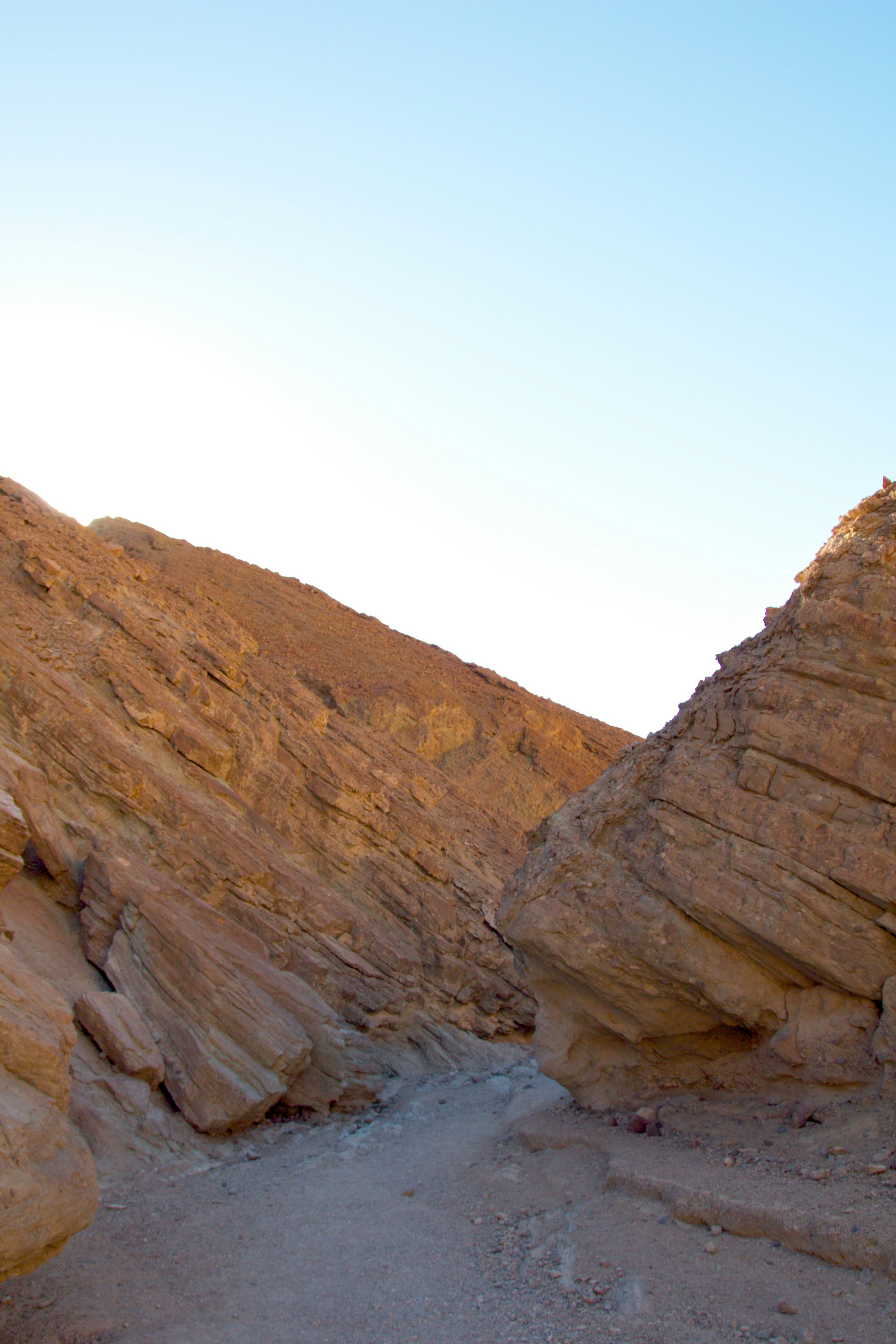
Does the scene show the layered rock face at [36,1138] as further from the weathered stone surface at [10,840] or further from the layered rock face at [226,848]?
the layered rock face at [226,848]

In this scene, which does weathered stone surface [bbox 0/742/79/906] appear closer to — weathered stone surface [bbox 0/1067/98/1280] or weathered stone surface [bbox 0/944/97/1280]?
weathered stone surface [bbox 0/944/97/1280]

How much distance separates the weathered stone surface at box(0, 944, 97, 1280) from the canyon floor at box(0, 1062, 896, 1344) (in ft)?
4.10

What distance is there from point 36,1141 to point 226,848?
10.6 meters

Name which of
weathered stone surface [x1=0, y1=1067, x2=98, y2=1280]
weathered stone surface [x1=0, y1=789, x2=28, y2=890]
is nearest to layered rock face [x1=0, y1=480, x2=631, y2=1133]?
weathered stone surface [x1=0, y1=789, x2=28, y2=890]

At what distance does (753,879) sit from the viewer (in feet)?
32.2

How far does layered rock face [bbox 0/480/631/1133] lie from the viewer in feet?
44.5

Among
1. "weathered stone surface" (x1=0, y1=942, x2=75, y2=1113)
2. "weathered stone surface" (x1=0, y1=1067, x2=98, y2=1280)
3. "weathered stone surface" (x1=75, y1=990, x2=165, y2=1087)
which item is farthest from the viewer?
"weathered stone surface" (x1=75, y1=990, x2=165, y2=1087)

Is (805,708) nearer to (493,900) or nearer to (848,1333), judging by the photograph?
(848,1333)

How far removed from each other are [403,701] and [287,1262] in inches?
901

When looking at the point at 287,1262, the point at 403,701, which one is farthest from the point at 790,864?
the point at 403,701

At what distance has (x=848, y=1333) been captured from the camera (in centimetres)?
587

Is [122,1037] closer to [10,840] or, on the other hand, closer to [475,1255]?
[10,840]

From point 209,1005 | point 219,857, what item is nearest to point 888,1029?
point 209,1005

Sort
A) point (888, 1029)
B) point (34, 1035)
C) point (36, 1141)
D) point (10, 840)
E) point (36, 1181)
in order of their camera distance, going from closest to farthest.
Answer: point (36, 1181)
point (36, 1141)
point (34, 1035)
point (888, 1029)
point (10, 840)
